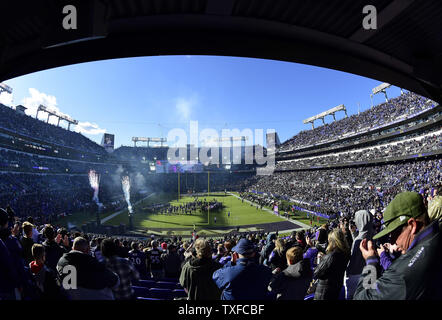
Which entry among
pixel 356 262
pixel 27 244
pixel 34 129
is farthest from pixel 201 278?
pixel 34 129

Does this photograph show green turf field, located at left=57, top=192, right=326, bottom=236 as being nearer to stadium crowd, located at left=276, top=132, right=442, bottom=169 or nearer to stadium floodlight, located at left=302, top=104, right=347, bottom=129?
stadium crowd, located at left=276, top=132, right=442, bottom=169

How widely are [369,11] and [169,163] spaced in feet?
271

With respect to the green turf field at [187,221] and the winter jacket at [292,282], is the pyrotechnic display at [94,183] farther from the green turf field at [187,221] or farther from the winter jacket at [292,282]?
the winter jacket at [292,282]

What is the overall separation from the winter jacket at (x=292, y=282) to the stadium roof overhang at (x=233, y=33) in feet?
11.5

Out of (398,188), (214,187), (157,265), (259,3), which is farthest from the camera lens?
(214,187)

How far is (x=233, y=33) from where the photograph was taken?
140 inches

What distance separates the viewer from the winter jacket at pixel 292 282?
293cm

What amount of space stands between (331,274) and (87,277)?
3.05 metres

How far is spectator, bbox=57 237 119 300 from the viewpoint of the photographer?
2.54 m

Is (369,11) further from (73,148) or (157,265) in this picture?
(73,148)

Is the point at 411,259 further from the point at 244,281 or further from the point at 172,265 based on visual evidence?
the point at 172,265

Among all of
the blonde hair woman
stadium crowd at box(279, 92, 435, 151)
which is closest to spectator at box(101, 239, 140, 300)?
the blonde hair woman

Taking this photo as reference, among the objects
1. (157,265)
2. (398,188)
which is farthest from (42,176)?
(398,188)
